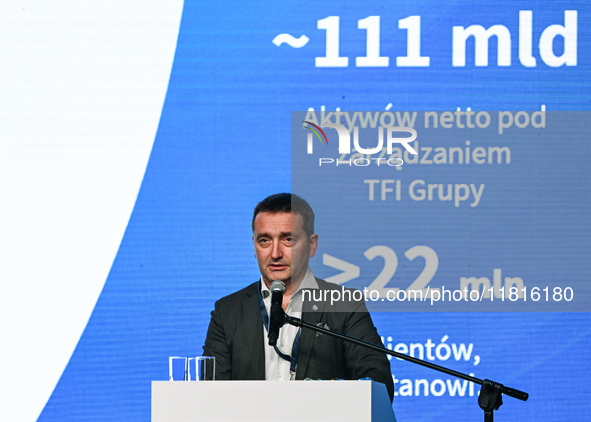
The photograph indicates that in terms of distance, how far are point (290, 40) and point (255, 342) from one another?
1507 mm

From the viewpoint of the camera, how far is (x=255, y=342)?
335 centimetres

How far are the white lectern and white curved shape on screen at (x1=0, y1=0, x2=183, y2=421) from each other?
6.77 feet

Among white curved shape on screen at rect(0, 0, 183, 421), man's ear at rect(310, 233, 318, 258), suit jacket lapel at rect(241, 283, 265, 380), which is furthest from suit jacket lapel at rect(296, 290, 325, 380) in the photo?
white curved shape on screen at rect(0, 0, 183, 421)

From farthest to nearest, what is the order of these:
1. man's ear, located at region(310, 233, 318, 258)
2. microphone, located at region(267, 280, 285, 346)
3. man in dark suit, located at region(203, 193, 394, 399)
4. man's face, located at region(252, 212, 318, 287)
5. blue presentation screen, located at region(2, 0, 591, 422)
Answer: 1. blue presentation screen, located at region(2, 0, 591, 422)
2. man's face, located at region(252, 212, 318, 287)
3. man in dark suit, located at region(203, 193, 394, 399)
4. man's ear, located at region(310, 233, 318, 258)
5. microphone, located at region(267, 280, 285, 346)

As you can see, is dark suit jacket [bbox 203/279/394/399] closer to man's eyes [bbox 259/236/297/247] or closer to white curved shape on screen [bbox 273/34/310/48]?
man's eyes [bbox 259/236/297/247]

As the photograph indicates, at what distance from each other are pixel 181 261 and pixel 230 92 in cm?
84

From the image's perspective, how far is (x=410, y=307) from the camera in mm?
3008

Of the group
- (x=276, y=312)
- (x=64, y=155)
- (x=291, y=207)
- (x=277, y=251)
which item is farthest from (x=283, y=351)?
(x=64, y=155)

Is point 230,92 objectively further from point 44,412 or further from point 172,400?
point 172,400

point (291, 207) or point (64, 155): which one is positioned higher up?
point (64, 155)

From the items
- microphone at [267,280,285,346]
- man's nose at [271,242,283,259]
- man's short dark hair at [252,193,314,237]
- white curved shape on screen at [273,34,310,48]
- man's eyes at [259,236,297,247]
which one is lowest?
microphone at [267,280,285,346]

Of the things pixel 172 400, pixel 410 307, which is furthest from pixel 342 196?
pixel 172 400

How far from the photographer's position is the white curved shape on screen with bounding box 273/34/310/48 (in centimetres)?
404

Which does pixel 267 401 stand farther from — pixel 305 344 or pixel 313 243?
pixel 305 344
